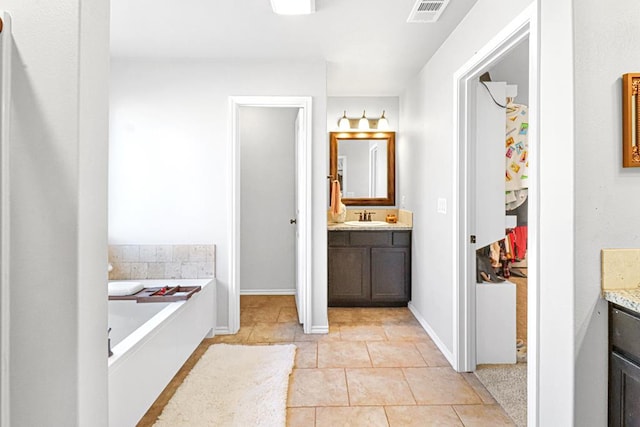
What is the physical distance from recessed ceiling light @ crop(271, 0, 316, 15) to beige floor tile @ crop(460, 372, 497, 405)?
2.65m

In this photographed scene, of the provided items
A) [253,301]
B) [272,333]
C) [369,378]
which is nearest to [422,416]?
[369,378]

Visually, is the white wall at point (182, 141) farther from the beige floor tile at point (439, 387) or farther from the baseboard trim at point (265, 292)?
the beige floor tile at point (439, 387)

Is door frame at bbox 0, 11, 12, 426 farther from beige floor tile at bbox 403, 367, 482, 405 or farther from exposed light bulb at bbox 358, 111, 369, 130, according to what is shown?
exposed light bulb at bbox 358, 111, 369, 130

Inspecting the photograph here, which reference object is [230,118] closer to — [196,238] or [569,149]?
[196,238]

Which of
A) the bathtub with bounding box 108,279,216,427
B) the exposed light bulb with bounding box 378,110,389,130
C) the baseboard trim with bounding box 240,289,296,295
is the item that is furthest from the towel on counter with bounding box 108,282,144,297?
the exposed light bulb with bounding box 378,110,389,130

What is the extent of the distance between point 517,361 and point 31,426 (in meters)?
2.94

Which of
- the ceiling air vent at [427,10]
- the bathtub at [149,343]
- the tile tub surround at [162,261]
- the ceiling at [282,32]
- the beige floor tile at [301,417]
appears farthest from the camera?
the tile tub surround at [162,261]

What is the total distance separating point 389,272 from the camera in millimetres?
4328

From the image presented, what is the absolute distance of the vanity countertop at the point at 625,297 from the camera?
1343 millimetres

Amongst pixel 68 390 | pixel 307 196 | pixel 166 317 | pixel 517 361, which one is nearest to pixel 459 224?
pixel 517 361

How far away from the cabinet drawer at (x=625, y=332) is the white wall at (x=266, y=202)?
3852mm

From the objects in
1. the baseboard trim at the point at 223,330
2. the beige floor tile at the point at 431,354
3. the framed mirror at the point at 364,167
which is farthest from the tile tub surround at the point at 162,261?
the framed mirror at the point at 364,167

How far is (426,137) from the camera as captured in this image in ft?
12.0

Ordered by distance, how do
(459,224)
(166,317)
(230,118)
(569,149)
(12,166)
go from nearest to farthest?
(12,166), (569,149), (166,317), (459,224), (230,118)
